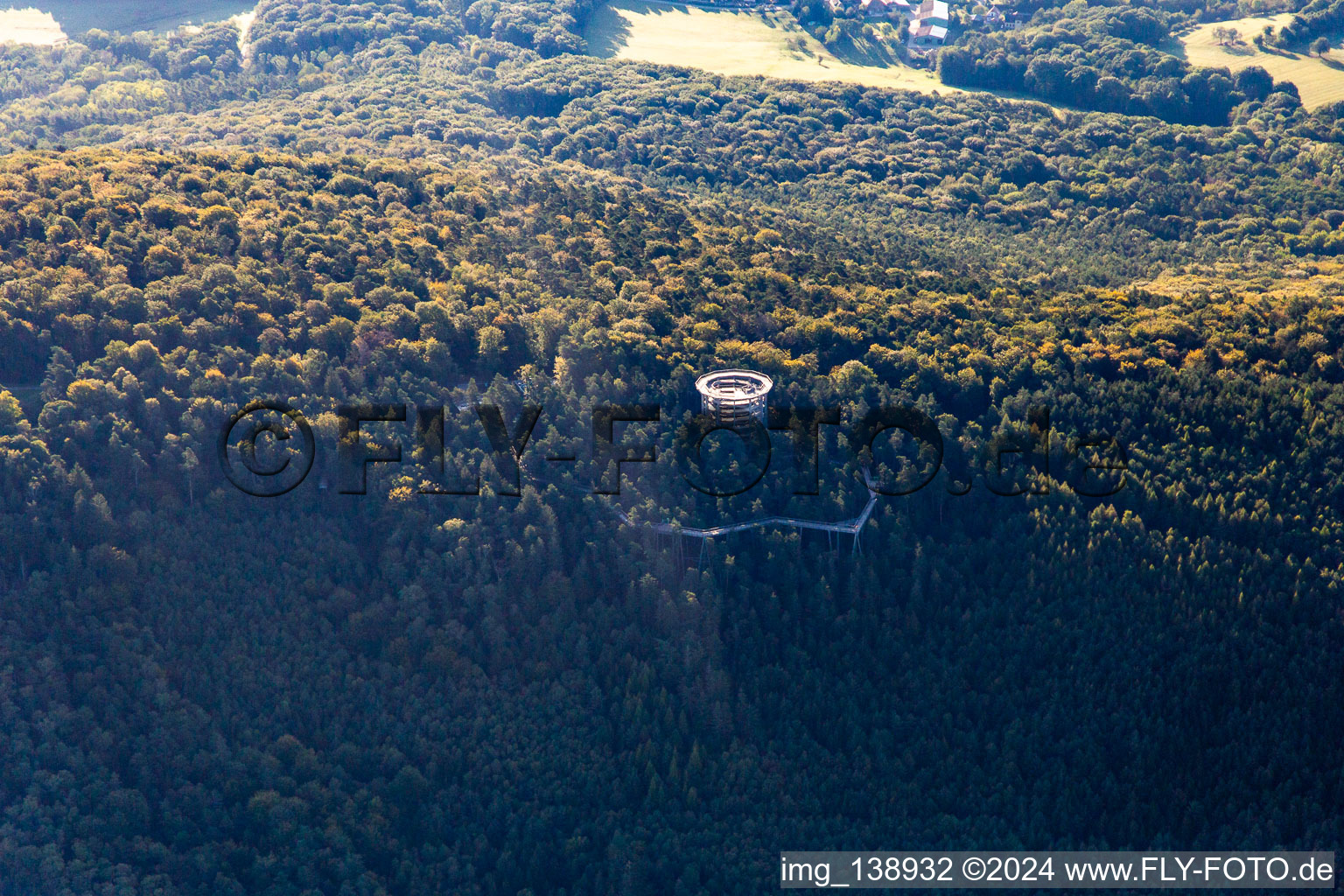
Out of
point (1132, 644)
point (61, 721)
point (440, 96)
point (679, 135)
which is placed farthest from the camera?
point (440, 96)

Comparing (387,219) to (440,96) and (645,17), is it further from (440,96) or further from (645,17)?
(645,17)

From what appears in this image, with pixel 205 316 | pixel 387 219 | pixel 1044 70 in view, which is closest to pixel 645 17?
pixel 1044 70

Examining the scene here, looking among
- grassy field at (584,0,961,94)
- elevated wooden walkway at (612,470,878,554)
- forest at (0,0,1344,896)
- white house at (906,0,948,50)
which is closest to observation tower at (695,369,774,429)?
forest at (0,0,1344,896)

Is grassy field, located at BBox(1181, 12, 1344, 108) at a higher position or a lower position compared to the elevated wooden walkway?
higher

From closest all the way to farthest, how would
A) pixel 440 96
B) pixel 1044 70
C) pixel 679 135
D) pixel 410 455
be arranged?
pixel 410 455 < pixel 679 135 < pixel 440 96 < pixel 1044 70

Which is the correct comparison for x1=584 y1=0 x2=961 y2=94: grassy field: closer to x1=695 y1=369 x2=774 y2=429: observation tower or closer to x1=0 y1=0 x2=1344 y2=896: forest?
x1=0 y1=0 x2=1344 y2=896: forest

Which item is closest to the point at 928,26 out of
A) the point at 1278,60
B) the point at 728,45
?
the point at 728,45

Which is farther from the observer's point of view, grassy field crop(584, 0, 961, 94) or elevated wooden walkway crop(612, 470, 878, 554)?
grassy field crop(584, 0, 961, 94)
